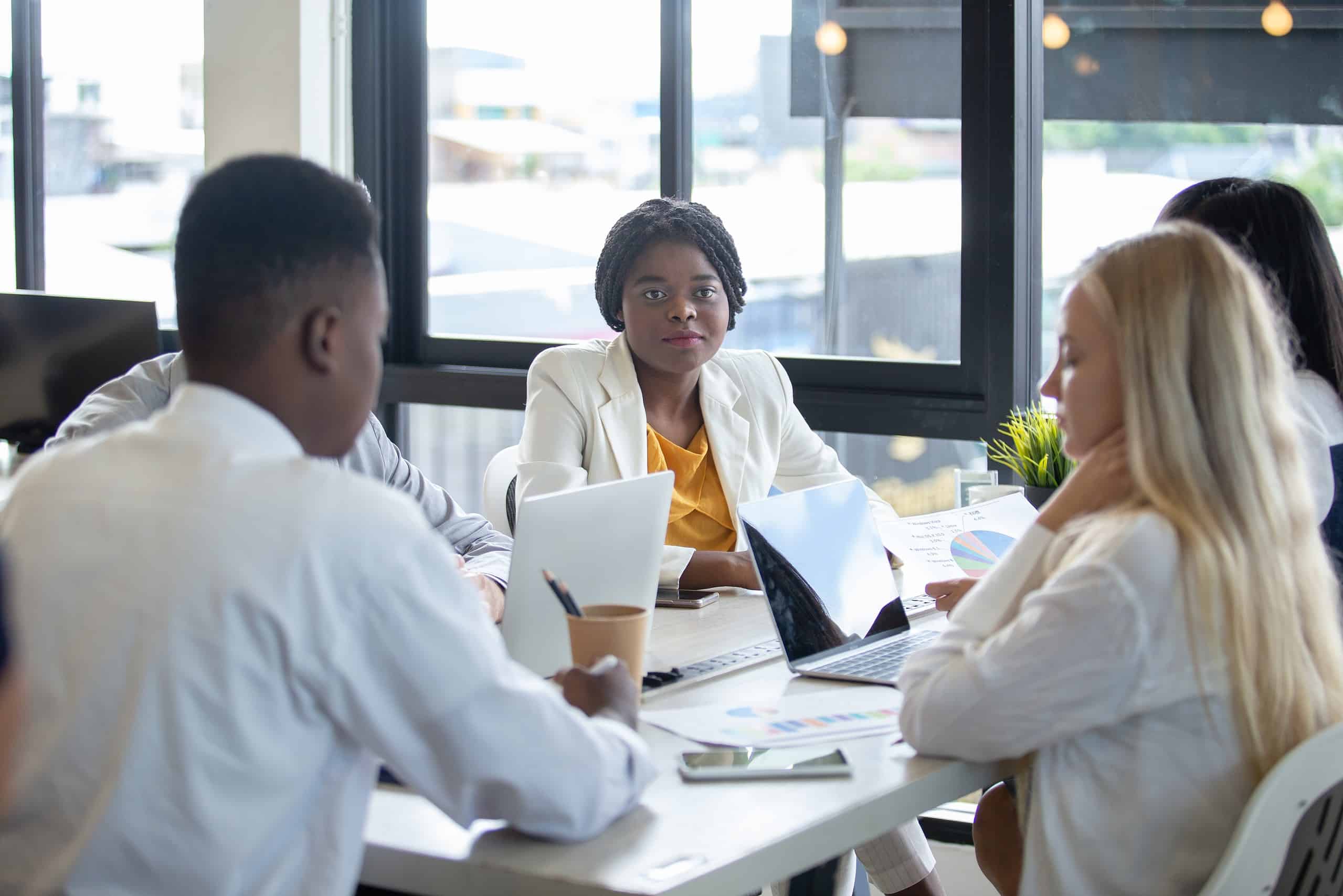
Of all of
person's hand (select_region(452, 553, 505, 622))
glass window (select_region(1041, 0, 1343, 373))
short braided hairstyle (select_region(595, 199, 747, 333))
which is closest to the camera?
person's hand (select_region(452, 553, 505, 622))

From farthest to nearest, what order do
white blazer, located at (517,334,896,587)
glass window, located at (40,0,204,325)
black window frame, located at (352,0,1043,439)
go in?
glass window, located at (40,0,204,325), black window frame, located at (352,0,1043,439), white blazer, located at (517,334,896,587)

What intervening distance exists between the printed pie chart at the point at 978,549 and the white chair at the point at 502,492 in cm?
78

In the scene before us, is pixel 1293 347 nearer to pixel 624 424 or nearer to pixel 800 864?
pixel 624 424

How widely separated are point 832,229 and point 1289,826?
7.34 feet

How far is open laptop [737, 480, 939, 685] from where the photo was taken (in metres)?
1.73

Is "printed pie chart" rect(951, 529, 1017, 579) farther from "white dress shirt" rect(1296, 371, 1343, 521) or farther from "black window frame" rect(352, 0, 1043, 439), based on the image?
"black window frame" rect(352, 0, 1043, 439)

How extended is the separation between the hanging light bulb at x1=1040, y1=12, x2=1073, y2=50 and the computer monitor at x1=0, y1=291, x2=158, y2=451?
7.36 ft

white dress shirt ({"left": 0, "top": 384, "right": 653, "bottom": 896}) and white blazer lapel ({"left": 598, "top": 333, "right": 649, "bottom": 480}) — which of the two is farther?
white blazer lapel ({"left": 598, "top": 333, "right": 649, "bottom": 480})

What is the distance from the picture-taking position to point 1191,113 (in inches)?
119

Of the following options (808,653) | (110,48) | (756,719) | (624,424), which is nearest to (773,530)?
(808,653)

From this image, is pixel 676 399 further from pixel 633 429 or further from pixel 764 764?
pixel 764 764

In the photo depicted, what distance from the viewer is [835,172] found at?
10.9 feet

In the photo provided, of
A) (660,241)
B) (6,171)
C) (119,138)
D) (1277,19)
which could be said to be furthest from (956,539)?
(6,171)

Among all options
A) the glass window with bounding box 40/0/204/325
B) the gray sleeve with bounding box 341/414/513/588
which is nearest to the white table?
the gray sleeve with bounding box 341/414/513/588
